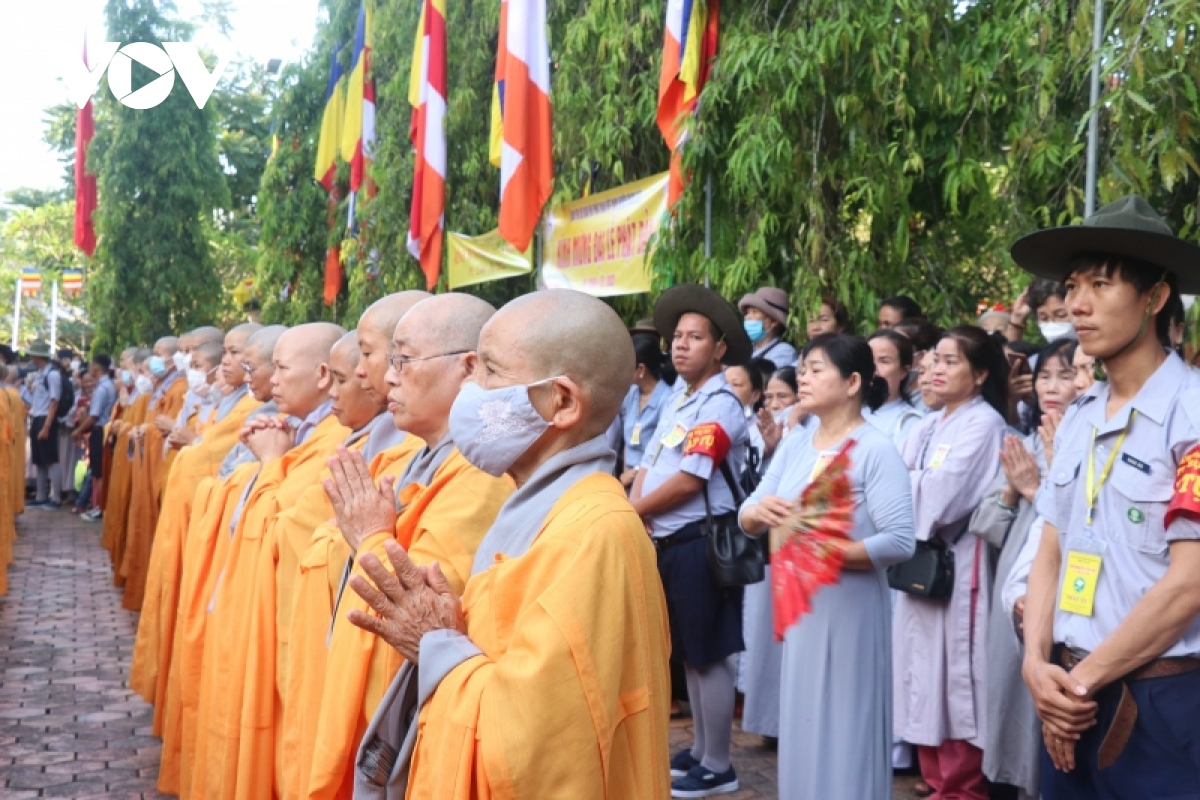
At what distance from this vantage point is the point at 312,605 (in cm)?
373

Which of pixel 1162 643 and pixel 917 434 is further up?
pixel 917 434

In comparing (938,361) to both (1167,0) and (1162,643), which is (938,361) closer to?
(1167,0)

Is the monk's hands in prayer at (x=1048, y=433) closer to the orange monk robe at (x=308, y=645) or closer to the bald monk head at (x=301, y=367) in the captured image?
the orange monk robe at (x=308, y=645)

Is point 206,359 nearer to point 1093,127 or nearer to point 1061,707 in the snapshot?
point 1093,127

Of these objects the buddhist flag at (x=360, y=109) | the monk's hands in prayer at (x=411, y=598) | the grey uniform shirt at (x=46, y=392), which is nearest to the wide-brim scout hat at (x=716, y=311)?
the monk's hands in prayer at (x=411, y=598)

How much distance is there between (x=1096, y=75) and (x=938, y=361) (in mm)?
1398

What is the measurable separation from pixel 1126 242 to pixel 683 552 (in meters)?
2.82

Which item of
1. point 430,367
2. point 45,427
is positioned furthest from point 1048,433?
point 45,427

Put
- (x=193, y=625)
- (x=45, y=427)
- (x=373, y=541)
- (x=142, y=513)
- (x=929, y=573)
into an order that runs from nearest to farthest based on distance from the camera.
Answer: (x=373, y=541) → (x=929, y=573) → (x=193, y=625) → (x=142, y=513) → (x=45, y=427)

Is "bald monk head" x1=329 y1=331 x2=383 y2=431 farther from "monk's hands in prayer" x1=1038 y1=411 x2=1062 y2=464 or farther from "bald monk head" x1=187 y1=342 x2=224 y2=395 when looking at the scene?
"bald monk head" x1=187 y1=342 x2=224 y2=395

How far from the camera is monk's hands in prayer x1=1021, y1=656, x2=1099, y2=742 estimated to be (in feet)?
9.69

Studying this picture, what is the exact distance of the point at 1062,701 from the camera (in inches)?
118

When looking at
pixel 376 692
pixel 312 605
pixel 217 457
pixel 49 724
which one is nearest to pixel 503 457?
pixel 376 692

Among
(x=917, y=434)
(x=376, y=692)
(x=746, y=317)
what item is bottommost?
(x=376, y=692)
